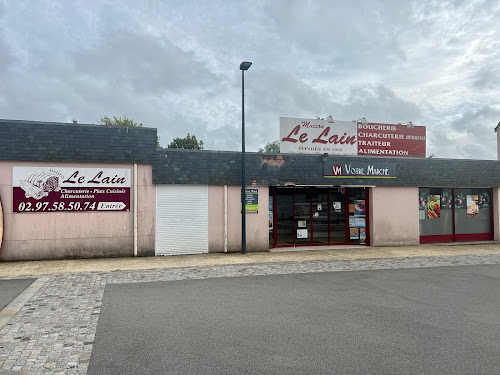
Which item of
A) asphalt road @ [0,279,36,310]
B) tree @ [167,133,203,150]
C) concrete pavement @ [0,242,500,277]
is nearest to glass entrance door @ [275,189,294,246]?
concrete pavement @ [0,242,500,277]

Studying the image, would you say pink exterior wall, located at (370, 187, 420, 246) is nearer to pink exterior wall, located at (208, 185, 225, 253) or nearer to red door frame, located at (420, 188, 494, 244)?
red door frame, located at (420, 188, 494, 244)

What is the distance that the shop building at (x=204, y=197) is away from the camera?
12.9 m

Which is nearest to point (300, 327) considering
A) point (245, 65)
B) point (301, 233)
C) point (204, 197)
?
point (204, 197)

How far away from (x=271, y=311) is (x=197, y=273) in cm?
425

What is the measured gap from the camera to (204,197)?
14711 mm

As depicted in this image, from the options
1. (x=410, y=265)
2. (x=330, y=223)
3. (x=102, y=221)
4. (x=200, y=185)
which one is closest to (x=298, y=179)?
(x=330, y=223)

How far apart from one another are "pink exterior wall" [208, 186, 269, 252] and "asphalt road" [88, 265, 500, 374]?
208 inches

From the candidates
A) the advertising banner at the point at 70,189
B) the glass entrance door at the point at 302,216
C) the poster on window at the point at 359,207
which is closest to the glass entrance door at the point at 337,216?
the poster on window at the point at 359,207

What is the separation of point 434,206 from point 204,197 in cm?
1101

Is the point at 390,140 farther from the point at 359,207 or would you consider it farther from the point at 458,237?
the point at 458,237

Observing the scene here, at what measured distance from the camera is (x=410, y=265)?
12.0m

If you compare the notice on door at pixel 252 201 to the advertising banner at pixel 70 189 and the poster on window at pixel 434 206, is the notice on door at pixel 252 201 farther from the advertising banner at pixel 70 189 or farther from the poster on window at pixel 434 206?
the poster on window at pixel 434 206

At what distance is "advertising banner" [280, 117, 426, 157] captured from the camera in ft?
53.7

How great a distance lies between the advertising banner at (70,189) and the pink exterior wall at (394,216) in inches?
411
